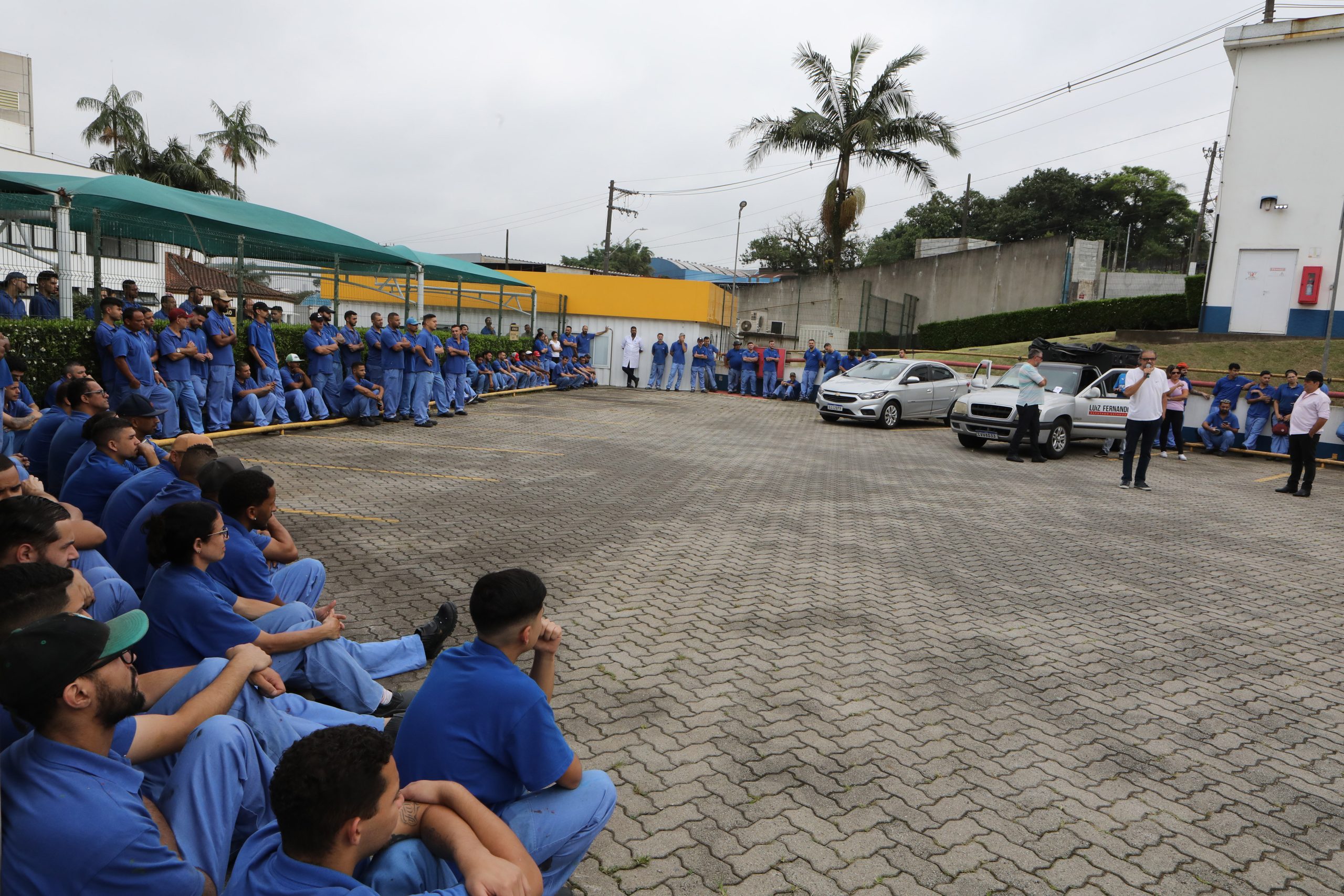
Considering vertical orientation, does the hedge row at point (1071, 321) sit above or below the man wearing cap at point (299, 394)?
above

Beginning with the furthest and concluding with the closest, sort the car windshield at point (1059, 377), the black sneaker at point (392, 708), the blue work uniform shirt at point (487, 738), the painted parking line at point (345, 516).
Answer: the car windshield at point (1059, 377) < the painted parking line at point (345, 516) < the black sneaker at point (392, 708) < the blue work uniform shirt at point (487, 738)

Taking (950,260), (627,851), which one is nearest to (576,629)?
(627,851)

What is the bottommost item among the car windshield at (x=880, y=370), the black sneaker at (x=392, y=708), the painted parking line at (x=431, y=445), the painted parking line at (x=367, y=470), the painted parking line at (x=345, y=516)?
the black sneaker at (x=392, y=708)

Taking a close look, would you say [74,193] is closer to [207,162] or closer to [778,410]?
[778,410]

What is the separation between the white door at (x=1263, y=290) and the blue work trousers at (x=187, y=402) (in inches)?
1083

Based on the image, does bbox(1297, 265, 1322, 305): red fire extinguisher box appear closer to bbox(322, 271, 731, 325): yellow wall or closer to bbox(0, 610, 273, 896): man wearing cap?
bbox(322, 271, 731, 325): yellow wall

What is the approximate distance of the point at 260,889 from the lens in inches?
75.7

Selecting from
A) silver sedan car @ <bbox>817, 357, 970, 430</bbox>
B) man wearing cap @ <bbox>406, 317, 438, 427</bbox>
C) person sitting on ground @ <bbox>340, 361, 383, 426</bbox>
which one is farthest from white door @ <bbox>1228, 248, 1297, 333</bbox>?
person sitting on ground @ <bbox>340, 361, 383, 426</bbox>

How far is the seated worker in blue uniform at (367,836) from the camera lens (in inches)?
75.2

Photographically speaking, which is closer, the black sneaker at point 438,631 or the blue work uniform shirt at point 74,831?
the blue work uniform shirt at point 74,831

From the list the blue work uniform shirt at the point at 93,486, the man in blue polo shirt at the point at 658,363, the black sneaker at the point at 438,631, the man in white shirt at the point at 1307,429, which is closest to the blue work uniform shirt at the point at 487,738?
the black sneaker at the point at 438,631

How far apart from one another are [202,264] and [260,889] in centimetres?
3010

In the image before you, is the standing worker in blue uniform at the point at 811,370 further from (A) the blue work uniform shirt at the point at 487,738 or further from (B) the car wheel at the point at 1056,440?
(A) the blue work uniform shirt at the point at 487,738

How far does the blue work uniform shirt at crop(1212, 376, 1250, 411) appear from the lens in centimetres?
1670
